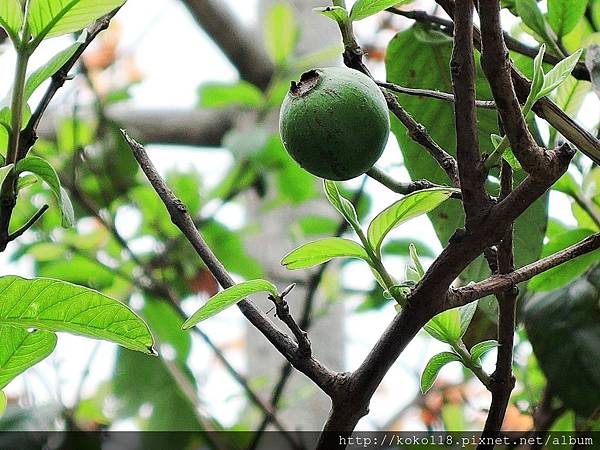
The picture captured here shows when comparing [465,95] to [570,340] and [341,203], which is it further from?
[570,340]

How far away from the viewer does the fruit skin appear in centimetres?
41

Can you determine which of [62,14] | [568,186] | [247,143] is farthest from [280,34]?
[62,14]

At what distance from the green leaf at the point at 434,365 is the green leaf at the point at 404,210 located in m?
0.10

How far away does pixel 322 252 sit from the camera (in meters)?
0.47

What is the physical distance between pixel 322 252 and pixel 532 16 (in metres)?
0.28

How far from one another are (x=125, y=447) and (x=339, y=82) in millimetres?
665

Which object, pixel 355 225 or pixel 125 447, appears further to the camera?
pixel 125 447

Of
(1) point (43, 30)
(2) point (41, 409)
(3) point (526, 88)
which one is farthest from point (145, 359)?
(3) point (526, 88)

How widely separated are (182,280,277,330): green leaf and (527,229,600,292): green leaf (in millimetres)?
371

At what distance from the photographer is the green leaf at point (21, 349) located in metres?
0.49

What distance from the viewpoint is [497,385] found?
47 centimetres

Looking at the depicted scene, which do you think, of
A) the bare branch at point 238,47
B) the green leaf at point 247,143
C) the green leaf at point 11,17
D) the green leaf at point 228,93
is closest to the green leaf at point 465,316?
the green leaf at point 11,17

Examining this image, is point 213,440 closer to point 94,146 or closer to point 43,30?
point 43,30

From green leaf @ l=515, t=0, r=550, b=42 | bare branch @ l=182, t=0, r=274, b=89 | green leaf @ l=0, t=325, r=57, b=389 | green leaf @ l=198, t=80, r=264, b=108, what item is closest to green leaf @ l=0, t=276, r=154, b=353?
green leaf @ l=0, t=325, r=57, b=389
